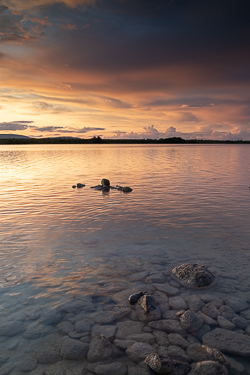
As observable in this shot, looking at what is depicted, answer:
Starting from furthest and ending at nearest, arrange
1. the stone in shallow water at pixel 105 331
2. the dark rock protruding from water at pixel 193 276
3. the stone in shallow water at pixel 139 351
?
the dark rock protruding from water at pixel 193 276
the stone in shallow water at pixel 105 331
the stone in shallow water at pixel 139 351

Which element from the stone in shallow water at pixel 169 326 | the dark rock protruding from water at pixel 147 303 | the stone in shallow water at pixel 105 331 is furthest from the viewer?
the dark rock protruding from water at pixel 147 303

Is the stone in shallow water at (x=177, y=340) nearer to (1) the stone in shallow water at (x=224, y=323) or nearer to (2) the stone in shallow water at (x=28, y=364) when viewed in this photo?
(1) the stone in shallow water at (x=224, y=323)

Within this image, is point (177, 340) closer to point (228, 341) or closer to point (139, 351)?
point (139, 351)

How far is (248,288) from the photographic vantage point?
7.31 metres

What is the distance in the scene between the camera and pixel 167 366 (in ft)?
15.3

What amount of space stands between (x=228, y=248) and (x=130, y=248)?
12.6 ft

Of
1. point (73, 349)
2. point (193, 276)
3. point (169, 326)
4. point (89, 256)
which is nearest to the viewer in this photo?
point (73, 349)

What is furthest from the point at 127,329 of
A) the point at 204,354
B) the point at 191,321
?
the point at 204,354

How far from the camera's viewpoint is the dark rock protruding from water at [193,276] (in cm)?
750

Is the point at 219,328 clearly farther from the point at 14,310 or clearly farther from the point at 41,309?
the point at 14,310

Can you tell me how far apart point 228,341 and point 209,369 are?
100 cm

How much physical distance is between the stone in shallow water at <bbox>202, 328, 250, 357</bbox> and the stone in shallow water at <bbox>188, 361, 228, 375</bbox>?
582 millimetres

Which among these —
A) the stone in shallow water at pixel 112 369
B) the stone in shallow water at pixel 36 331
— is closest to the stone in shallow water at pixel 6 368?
the stone in shallow water at pixel 36 331

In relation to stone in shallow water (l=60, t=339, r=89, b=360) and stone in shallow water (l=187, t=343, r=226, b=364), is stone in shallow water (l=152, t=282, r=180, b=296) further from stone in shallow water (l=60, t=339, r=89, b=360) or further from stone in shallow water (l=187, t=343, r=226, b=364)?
stone in shallow water (l=60, t=339, r=89, b=360)
